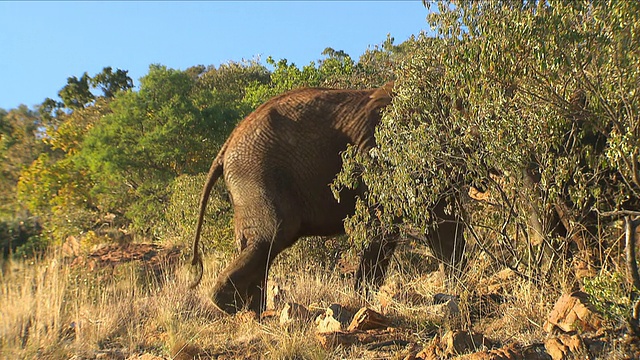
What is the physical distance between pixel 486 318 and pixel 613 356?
4.75 feet

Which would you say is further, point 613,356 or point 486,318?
point 486,318

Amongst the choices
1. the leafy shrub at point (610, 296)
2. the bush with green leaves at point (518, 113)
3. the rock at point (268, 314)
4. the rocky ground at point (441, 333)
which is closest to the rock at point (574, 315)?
the rocky ground at point (441, 333)

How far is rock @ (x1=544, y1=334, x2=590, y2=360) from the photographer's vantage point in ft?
16.4

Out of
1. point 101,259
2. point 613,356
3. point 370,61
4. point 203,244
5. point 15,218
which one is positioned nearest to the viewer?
point 613,356

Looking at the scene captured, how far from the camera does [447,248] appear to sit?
8.02 m

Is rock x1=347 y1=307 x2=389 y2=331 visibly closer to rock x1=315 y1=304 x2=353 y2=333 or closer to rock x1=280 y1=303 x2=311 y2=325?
rock x1=315 y1=304 x2=353 y2=333

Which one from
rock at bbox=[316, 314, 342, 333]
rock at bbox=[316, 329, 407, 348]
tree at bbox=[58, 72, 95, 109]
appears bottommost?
rock at bbox=[316, 329, 407, 348]

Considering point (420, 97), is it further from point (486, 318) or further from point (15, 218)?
point (15, 218)

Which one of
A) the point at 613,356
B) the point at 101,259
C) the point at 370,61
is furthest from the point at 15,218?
the point at 613,356

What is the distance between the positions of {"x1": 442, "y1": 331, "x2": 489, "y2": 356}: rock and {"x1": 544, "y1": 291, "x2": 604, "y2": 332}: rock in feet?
1.82

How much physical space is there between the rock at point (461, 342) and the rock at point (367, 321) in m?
0.88

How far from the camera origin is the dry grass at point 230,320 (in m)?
5.96

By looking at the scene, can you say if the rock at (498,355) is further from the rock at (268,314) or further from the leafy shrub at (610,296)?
the rock at (268,314)

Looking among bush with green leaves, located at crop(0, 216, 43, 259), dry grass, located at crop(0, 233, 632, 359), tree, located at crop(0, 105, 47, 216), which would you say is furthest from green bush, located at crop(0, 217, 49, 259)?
dry grass, located at crop(0, 233, 632, 359)
